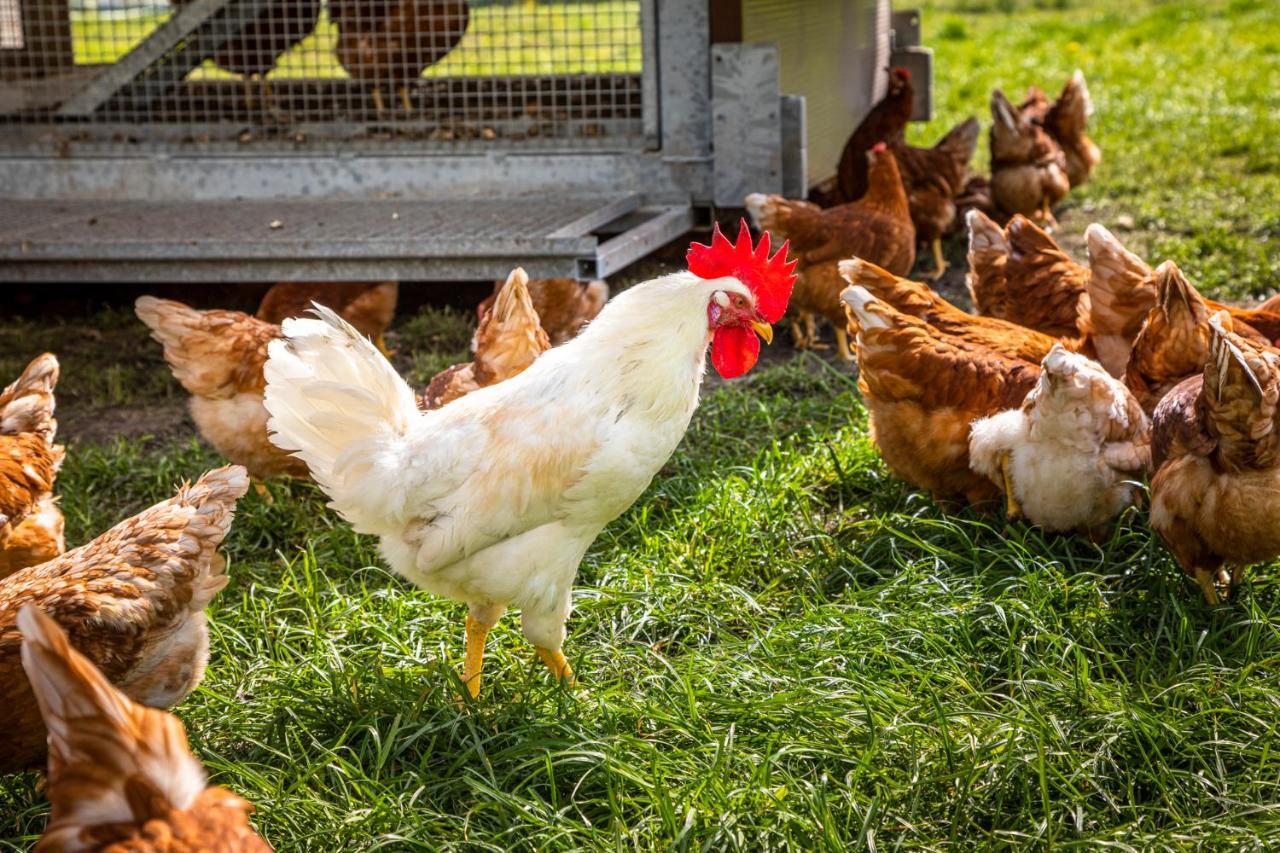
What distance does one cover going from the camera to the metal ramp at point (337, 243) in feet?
18.0

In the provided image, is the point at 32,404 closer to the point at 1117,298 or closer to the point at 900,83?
the point at 1117,298

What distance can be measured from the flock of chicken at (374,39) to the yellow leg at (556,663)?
4757 millimetres

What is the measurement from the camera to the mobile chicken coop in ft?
18.7

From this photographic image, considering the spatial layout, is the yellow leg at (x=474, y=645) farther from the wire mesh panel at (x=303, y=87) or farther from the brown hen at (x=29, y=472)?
the wire mesh panel at (x=303, y=87)

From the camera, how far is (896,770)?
2768 mm

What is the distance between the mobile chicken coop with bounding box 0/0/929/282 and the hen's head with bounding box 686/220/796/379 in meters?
2.31

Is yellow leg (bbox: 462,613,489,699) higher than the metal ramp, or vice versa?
the metal ramp

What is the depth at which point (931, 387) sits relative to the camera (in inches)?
162

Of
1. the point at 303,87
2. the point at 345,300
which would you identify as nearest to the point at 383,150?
the point at 303,87

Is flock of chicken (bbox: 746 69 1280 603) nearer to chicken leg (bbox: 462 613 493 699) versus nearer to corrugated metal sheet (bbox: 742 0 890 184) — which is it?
chicken leg (bbox: 462 613 493 699)

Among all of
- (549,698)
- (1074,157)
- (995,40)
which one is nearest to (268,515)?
(549,698)

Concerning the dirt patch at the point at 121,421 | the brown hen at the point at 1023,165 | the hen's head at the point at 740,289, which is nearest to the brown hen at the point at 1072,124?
the brown hen at the point at 1023,165

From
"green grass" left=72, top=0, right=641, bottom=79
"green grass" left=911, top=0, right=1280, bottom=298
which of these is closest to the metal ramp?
"green grass" left=72, top=0, right=641, bottom=79

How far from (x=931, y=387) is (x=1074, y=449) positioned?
0.54 meters
